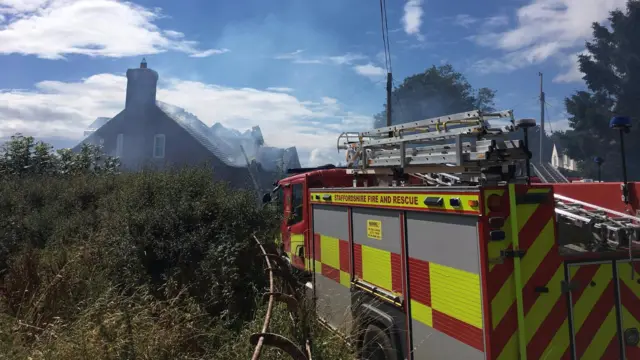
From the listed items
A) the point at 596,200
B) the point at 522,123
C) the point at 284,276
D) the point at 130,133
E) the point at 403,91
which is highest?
the point at 403,91

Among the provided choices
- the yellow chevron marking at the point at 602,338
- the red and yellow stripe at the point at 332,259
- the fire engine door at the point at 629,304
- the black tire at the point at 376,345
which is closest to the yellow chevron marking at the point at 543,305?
the yellow chevron marking at the point at 602,338

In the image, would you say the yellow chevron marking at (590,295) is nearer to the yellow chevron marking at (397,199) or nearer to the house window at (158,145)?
the yellow chevron marking at (397,199)

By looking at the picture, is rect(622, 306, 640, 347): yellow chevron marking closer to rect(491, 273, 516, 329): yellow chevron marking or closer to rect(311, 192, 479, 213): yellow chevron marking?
rect(491, 273, 516, 329): yellow chevron marking

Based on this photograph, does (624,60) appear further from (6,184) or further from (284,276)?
(6,184)

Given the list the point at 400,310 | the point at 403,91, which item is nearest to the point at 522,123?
→ the point at 400,310

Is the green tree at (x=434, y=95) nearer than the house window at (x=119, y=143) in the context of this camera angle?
No

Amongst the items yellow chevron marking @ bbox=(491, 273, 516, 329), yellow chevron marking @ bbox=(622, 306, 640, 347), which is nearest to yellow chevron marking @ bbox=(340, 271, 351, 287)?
yellow chevron marking @ bbox=(491, 273, 516, 329)

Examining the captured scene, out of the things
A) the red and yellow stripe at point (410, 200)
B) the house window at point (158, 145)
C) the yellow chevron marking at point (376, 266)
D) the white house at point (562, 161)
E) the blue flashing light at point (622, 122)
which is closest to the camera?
the red and yellow stripe at point (410, 200)

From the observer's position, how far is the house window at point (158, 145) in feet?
86.7

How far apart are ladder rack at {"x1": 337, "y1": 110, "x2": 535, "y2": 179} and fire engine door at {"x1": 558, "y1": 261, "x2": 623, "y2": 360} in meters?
0.95

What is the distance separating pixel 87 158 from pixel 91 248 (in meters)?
13.3

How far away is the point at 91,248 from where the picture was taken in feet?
22.7

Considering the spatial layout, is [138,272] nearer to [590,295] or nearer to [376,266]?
[376,266]

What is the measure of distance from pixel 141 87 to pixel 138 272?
24568 millimetres
